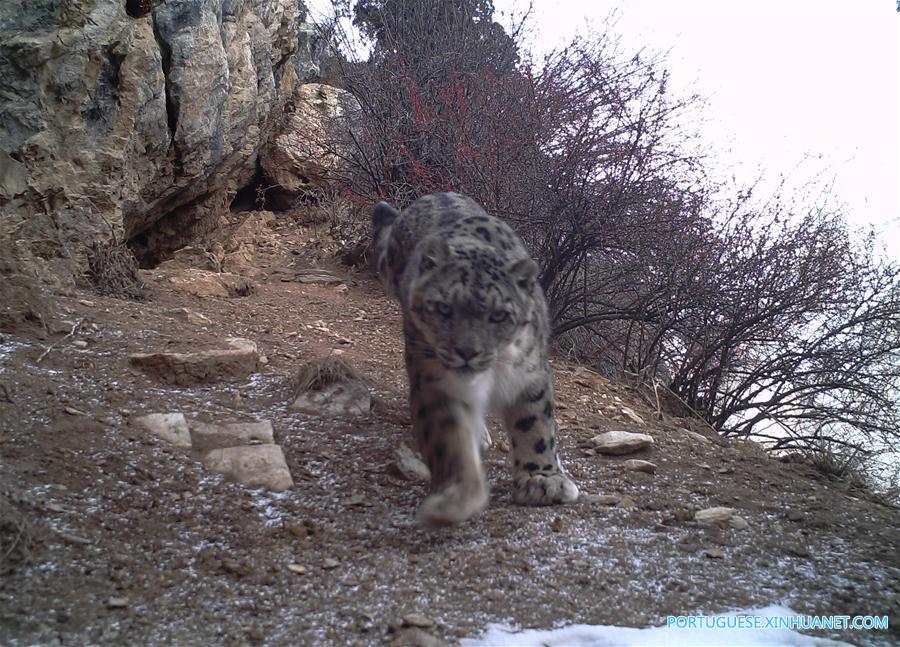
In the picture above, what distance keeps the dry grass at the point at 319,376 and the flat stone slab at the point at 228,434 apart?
60cm

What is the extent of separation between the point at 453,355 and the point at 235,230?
323 inches

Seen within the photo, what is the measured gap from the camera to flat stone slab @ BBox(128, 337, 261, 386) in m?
4.73

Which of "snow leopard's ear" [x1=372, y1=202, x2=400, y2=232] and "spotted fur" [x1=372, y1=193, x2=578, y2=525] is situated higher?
"snow leopard's ear" [x1=372, y1=202, x2=400, y2=232]

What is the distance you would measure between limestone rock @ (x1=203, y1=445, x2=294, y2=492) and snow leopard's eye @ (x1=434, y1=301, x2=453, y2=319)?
126cm

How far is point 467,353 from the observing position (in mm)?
3375

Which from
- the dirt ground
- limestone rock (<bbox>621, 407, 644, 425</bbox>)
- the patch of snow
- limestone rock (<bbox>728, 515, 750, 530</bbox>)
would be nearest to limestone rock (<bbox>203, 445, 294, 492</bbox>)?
the dirt ground

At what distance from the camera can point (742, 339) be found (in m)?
6.69

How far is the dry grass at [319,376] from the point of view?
192 inches

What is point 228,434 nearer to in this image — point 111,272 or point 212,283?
point 111,272

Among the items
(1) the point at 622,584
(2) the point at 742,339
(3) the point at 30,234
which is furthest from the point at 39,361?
(2) the point at 742,339

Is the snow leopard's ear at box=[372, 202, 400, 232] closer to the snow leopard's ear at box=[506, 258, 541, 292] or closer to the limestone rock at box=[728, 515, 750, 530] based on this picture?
the snow leopard's ear at box=[506, 258, 541, 292]

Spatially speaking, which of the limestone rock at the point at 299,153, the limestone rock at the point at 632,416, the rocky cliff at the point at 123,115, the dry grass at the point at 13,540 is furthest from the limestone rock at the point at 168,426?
the limestone rock at the point at 299,153

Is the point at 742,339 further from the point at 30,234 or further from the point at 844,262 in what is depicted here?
the point at 30,234

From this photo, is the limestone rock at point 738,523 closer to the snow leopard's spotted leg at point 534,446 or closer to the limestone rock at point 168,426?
the snow leopard's spotted leg at point 534,446
